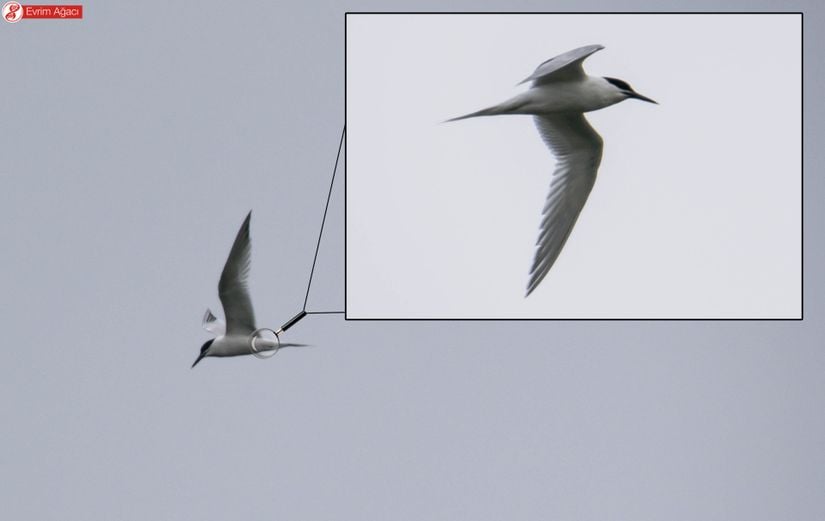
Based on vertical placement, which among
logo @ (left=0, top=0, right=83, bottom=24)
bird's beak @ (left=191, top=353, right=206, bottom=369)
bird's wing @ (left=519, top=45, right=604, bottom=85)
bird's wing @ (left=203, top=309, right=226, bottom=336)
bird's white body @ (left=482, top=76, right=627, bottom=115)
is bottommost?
bird's beak @ (left=191, top=353, right=206, bottom=369)

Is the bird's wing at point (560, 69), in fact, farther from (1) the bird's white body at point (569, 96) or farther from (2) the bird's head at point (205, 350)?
(2) the bird's head at point (205, 350)

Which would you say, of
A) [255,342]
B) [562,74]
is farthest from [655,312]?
[255,342]

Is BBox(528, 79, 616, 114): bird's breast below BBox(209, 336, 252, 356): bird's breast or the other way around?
the other way around

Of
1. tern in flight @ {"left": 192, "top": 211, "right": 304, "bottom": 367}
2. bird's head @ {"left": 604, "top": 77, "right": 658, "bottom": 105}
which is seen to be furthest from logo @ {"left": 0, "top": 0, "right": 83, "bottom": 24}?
bird's head @ {"left": 604, "top": 77, "right": 658, "bottom": 105}

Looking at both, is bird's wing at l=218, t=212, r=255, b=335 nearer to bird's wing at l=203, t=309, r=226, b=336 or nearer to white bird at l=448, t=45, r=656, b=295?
bird's wing at l=203, t=309, r=226, b=336

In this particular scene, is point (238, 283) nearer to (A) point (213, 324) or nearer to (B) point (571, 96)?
(A) point (213, 324)

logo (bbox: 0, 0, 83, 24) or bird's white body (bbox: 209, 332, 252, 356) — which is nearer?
bird's white body (bbox: 209, 332, 252, 356)
